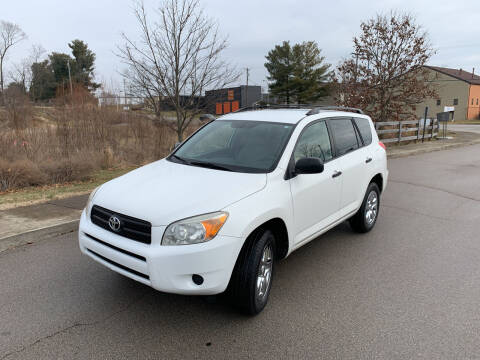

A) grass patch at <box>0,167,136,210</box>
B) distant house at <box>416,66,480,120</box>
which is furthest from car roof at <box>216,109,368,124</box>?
distant house at <box>416,66,480,120</box>

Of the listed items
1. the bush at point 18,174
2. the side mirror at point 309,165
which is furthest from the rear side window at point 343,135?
the bush at point 18,174

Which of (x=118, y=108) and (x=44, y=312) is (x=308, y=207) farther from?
(x=118, y=108)

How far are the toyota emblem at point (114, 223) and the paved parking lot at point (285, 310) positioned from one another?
2.62ft

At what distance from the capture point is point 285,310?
330 centimetres

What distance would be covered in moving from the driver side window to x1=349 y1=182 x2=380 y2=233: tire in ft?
4.15

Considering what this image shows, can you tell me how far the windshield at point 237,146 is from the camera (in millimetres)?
3684

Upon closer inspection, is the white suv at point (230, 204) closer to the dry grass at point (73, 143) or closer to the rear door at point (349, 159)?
the rear door at point (349, 159)

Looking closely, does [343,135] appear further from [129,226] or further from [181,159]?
[129,226]

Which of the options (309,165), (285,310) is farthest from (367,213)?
(285,310)

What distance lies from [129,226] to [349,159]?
2.89 meters

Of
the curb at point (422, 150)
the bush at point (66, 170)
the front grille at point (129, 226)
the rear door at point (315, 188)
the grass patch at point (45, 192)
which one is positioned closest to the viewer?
the front grille at point (129, 226)

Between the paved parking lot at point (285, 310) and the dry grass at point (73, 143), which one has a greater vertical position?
the dry grass at point (73, 143)

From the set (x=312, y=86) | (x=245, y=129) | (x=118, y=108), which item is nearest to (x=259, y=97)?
(x=312, y=86)

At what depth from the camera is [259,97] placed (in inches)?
2324
